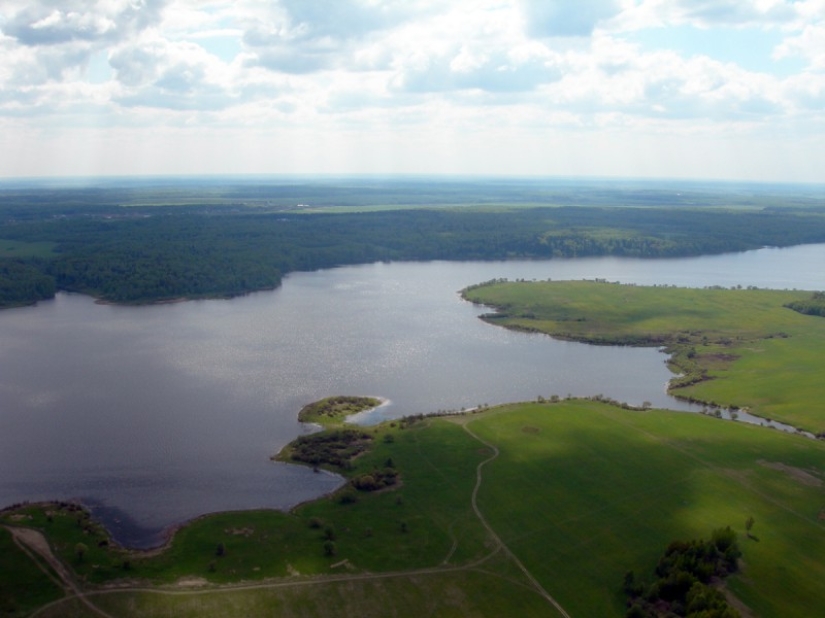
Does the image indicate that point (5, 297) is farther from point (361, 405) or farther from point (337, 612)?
point (337, 612)

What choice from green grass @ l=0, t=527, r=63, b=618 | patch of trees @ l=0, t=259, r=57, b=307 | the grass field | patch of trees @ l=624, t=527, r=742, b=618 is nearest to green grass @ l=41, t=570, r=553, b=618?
the grass field

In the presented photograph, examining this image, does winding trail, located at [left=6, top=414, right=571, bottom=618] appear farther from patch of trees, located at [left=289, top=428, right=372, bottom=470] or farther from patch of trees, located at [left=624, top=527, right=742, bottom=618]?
patch of trees, located at [left=289, top=428, right=372, bottom=470]

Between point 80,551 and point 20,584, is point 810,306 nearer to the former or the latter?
point 80,551

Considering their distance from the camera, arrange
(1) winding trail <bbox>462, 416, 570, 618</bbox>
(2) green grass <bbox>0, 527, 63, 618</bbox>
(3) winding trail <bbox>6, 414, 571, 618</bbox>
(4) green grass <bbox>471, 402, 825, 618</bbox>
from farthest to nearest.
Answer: (4) green grass <bbox>471, 402, 825, 618</bbox> < (1) winding trail <bbox>462, 416, 570, 618</bbox> < (3) winding trail <bbox>6, 414, 571, 618</bbox> < (2) green grass <bbox>0, 527, 63, 618</bbox>

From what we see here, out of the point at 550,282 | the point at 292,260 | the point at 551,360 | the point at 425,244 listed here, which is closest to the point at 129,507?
the point at 551,360

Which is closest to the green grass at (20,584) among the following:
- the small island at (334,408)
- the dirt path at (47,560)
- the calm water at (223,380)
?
the dirt path at (47,560)

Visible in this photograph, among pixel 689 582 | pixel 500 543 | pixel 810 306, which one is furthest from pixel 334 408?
pixel 810 306

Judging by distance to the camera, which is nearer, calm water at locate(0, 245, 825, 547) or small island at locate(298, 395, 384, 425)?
calm water at locate(0, 245, 825, 547)
